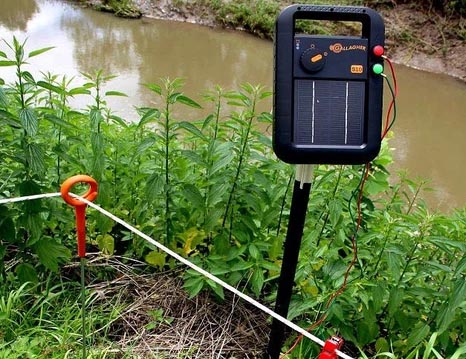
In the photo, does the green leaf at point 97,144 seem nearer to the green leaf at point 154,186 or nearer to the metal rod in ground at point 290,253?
the green leaf at point 154,186

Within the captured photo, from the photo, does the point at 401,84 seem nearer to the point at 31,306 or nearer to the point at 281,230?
the point at 281,230

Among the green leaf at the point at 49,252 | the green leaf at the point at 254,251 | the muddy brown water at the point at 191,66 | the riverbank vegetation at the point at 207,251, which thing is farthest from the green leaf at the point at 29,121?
the muddy brown water at the point at 191,66

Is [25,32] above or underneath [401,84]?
above

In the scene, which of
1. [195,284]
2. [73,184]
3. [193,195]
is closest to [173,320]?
[195,284]

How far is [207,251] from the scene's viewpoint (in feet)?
6.50

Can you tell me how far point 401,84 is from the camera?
6934mm

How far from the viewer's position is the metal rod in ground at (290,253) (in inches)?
50.3

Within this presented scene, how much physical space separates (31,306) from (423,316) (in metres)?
1.28

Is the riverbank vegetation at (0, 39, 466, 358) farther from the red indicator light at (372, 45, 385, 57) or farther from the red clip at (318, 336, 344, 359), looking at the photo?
the red indicator light at (372, 45, 385, 57)

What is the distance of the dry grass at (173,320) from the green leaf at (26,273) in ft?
0.66

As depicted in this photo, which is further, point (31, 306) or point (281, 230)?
point (281, 230)

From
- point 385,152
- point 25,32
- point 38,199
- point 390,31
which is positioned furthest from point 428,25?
point 38,199

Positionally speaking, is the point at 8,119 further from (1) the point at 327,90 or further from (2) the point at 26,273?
(1) the point at 327,90

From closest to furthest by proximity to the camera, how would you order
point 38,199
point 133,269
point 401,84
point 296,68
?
point 296,68 < point 38,199 < point 133,269 < point 401,84
